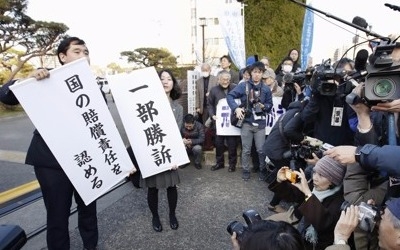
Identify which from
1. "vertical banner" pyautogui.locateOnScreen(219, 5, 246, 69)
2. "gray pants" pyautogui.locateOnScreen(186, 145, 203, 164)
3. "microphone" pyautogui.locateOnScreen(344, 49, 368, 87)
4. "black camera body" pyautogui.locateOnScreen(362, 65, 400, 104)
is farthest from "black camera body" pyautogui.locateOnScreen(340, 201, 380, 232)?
"vertical banner" pyautogui.locateOnScreen(219, 5, 246, 69)

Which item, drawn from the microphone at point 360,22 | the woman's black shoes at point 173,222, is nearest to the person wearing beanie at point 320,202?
the microphone at point 360,22

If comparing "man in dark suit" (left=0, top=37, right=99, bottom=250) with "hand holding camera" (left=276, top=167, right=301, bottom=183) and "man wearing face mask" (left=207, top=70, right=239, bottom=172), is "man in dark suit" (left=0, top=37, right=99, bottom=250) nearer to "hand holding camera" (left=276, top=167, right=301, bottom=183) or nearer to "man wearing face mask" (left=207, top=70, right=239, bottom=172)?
"hand holding camera" (left=276, top=167, right=301, bottom=183)

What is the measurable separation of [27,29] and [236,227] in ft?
56.9

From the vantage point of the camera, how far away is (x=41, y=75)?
6.54 feet

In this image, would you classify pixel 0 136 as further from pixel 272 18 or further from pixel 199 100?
pixel 272 18

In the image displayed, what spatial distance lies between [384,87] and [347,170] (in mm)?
578

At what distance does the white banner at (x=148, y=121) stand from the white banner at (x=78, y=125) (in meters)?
0.26

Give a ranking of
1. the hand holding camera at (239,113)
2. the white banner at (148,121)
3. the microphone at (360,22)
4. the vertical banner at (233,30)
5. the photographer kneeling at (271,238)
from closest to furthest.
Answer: the photographer kneeling at (271,238)
the microphone at (360,22)
the white banner at (148,121)
the hand holding camera at (239,113)
the vertical banner at (233,30)

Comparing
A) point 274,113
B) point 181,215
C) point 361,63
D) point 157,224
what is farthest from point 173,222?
point 274,113

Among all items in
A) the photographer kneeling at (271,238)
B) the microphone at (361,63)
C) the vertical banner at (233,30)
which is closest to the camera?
the photographer kneeling at (271,238)

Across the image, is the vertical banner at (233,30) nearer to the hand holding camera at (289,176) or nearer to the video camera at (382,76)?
the hand holding camera at (289,176)

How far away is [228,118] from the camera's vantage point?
4754 mm

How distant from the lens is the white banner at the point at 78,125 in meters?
2.01

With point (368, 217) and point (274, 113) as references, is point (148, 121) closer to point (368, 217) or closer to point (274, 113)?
point (368, 217)
